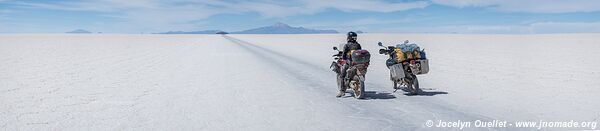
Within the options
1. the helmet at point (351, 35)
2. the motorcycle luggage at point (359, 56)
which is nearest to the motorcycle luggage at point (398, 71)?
the motorcycle luggage at point (359, 56)

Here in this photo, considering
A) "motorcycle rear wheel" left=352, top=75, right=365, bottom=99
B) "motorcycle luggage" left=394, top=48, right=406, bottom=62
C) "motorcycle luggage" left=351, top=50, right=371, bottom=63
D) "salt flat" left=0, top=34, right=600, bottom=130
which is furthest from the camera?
"motorcycle luggage" left=394, top=48, right=406, bottom=62

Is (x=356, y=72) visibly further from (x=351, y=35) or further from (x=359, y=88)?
(x=351, y=35)

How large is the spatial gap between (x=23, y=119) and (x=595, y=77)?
13.9m

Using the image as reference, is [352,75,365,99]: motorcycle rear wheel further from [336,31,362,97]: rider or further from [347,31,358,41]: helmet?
[347,31,358,41]: helmet

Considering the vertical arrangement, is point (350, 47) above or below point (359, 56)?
above

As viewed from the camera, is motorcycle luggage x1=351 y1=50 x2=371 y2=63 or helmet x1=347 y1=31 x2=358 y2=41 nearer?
motorcycle luggage x1=351 y1=50 x2=371 y2=63

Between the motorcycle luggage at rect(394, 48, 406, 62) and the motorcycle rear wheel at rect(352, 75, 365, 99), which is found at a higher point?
the motorcycle luggage at rect(394, 48, 406, 62)

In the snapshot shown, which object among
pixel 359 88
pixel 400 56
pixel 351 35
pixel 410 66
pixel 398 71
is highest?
pixel 351 35

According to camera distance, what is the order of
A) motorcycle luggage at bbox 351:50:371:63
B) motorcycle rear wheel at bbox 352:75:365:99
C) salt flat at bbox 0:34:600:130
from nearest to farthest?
salt flat at bbox 0:34:600:130 → motorcycle luggage at bbox 351:50:371:63 → motorcycle rear wheel at bbox 352:75:365:99

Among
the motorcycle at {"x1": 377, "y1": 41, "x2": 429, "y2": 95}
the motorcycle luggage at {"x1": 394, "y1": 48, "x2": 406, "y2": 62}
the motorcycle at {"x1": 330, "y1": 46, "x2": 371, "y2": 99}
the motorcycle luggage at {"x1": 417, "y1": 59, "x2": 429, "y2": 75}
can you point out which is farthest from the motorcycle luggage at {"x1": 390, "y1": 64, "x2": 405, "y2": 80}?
the motorcycle at {"x1": 330, "y1": 46, "x2": 371, "y2": 99}

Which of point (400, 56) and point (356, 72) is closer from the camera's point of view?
point (356, 72)

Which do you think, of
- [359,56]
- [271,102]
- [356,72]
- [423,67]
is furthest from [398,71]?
[271,102]

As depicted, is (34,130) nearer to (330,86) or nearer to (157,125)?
(157,125)

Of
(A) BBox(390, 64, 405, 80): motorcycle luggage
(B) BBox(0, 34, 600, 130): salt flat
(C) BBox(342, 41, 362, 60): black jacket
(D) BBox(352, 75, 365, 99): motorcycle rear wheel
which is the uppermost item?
(C) BBox(342, 41, 362, 60): black jacket
